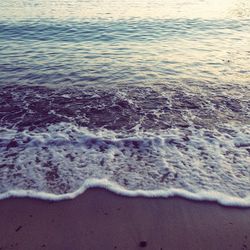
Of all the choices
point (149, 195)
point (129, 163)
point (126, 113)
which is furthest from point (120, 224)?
point (126, 113)

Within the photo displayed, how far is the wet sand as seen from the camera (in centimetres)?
332

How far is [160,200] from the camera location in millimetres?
3930

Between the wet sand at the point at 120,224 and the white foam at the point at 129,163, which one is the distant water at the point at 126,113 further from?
the wet sand at the point at 120,224

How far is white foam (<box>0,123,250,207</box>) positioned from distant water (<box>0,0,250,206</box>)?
2cm

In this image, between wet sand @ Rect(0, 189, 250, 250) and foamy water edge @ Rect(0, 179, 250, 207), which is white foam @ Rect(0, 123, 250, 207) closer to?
foamy water edge @ Rect(0, 179, 250, 207)

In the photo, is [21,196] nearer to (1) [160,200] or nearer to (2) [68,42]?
(1) [160,200]

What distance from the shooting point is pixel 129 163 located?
4.68 meters

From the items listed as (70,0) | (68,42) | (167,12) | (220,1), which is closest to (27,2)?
(70,0)

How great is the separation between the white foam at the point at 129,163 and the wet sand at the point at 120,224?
175 mm

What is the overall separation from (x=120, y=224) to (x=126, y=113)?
126 inches

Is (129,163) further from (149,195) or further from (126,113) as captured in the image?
(126,113)

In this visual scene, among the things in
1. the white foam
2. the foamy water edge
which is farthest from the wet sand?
A: the white foam

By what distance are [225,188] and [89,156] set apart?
6.86 ft

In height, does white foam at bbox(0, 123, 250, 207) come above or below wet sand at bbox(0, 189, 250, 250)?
below
